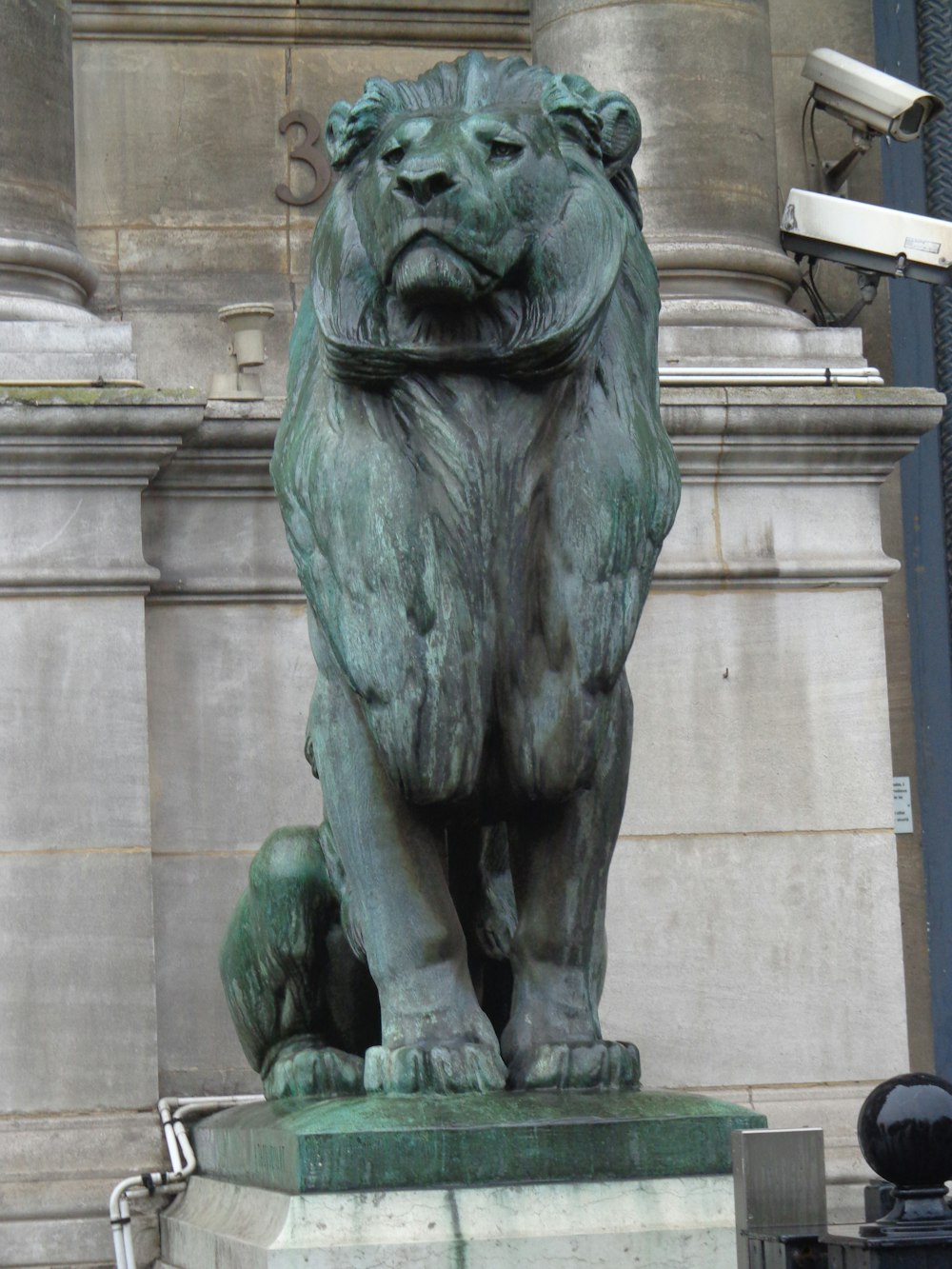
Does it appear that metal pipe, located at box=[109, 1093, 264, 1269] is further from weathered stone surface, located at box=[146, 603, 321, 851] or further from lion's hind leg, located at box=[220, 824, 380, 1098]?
lion's hind leg, located at box=[220, 824, 380, 1098]

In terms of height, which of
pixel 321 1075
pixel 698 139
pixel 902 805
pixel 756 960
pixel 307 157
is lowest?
pixel 321 1075

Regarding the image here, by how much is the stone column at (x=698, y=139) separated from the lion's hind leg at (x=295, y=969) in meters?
4.06

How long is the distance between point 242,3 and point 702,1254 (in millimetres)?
6793

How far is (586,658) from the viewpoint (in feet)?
18.3

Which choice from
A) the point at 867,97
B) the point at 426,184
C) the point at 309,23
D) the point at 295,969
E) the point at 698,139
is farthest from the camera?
the point at 309,23

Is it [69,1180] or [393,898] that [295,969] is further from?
[69,1180]

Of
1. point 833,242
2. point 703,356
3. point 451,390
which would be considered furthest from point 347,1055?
point 833,242

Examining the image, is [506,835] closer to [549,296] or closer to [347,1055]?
[347,1055]

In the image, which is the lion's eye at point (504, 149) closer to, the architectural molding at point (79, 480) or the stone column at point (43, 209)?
the architectural molding at point (79, 480)

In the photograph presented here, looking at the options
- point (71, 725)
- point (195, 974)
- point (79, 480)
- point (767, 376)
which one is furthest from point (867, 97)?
point (195, 974)

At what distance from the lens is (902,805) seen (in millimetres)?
10805

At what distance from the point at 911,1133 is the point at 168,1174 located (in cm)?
438

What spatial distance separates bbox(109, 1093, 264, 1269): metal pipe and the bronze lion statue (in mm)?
2291

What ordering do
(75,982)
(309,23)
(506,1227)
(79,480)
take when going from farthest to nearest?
(309,23)
(79,480)
(75,982)
(506,1227)
